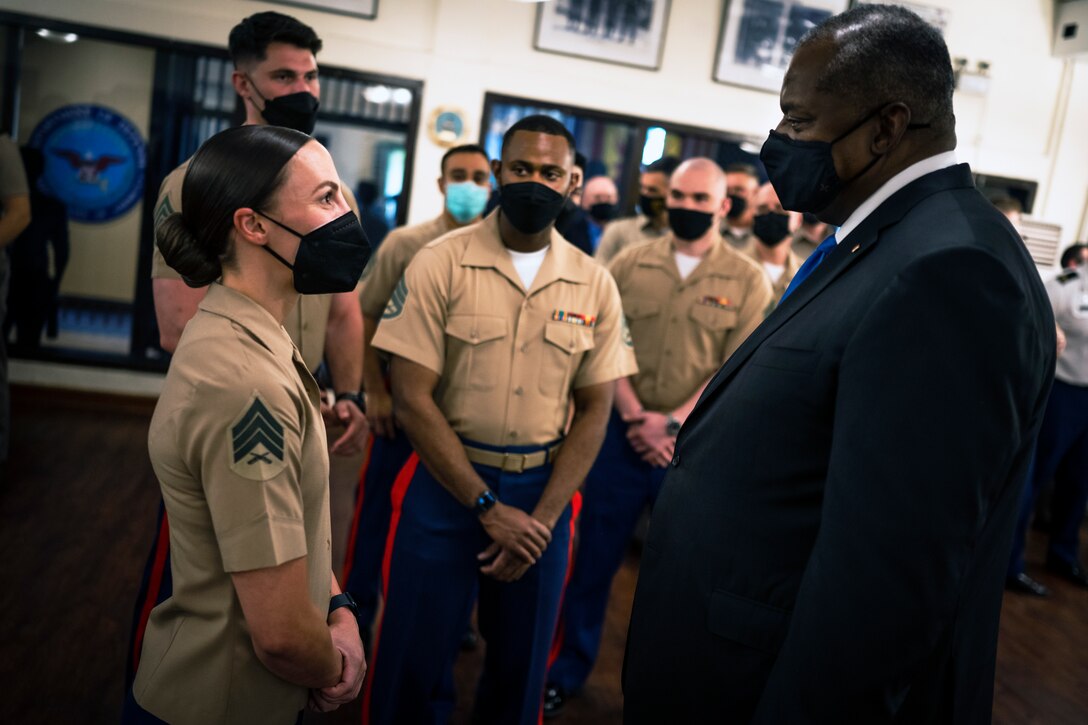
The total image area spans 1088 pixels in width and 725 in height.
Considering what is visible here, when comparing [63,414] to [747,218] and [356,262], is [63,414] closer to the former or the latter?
[747,218]

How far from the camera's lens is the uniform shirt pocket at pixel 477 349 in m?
2.12

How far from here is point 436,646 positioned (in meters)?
2.06

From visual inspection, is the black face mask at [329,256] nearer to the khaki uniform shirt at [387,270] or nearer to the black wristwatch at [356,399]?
the black wristwatch at [356,399]

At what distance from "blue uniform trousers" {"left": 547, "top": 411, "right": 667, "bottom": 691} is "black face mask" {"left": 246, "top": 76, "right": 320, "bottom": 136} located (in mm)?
1352

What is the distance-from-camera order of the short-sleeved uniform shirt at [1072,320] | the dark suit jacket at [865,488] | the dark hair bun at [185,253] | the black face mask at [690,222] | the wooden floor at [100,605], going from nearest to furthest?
the dark suit jacket at [865,488] → the dark hair bun at [185,253] → the wooden floor at [100,605] → the black face mask at [690,222] → the short-sleeved uniform shirt at [1072,320]

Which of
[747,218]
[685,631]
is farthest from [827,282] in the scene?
[747,218]

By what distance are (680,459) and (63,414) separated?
4911 millimetres

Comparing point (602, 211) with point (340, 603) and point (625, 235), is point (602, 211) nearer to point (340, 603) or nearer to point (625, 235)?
point (625, 235)

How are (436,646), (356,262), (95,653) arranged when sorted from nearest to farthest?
(356,262)
(436,646)
(95,653)

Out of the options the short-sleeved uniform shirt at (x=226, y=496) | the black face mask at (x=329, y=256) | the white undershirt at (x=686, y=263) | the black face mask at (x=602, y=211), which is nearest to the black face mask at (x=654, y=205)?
the black face mask at (x=602, y=211)

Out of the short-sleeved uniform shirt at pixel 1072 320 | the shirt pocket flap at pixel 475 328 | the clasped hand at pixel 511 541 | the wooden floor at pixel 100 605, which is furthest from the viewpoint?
the short-sleeved uniform shirt at pixel 1072 320

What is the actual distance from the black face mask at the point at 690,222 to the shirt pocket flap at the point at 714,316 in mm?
266

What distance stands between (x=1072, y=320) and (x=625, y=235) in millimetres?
2354

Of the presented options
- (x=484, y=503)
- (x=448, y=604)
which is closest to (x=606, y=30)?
(x=484, y=503)
